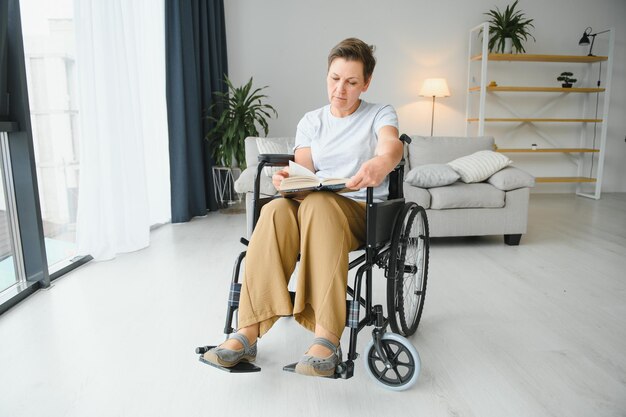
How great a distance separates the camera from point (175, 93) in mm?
3729

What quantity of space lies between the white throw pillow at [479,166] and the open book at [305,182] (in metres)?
1.92

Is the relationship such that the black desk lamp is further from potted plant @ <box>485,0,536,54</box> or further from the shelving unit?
potted plant @ <box>485,0,536,54</box>

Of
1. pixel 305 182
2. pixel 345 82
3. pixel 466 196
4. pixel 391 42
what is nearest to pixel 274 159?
pixel 305 182

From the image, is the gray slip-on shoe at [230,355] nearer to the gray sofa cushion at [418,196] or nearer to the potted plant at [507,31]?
the gray sofa cushion at [418,196]

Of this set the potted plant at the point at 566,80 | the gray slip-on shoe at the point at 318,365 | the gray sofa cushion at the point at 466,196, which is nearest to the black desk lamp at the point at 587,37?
the potted plant at the point at 566,80

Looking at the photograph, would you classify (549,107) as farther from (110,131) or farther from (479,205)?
(110,131)

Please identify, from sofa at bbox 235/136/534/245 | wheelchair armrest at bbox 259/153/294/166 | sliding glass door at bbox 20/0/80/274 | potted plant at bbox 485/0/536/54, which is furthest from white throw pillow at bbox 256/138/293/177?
potted plant at bbox 485/0/536/54

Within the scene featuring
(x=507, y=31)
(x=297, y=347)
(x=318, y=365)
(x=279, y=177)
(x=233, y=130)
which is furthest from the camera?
(x=507, y=31)

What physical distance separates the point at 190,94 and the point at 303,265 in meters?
2.91

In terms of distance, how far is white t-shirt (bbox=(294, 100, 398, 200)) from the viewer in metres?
1.56

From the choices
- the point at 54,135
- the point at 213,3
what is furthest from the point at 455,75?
the point at 54,135

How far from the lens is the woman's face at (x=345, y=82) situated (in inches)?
58.7

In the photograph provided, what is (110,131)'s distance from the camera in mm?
2701

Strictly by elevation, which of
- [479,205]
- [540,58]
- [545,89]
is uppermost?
[540,58]
